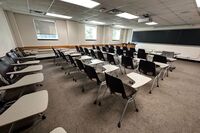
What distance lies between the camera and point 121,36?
11.1 meters

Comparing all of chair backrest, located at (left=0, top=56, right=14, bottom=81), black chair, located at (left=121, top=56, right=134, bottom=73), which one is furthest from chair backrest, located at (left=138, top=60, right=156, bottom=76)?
chair backrest, located at (left=0, top=56, right=14, bottom=81)

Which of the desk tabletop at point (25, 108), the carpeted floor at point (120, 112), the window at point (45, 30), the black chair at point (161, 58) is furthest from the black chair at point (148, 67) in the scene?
the window at point (45, 30)

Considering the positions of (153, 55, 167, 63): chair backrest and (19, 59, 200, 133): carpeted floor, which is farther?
(153, 55, 167, 63): chair backrest

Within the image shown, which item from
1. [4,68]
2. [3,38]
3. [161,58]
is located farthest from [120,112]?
[3,38]

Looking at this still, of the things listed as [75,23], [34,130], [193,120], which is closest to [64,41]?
[75,23]

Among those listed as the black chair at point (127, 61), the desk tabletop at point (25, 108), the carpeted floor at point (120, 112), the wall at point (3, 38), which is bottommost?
the carpeted floor at point (120, 112)

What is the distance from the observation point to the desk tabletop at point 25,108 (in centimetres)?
80

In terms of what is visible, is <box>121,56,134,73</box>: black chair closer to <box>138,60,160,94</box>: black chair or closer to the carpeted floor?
<box>138,60,160,94</box>: black chair

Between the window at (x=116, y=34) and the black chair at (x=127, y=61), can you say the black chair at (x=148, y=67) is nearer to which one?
the black chair at (x=127, y=61)

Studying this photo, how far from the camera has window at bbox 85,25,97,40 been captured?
8.05m

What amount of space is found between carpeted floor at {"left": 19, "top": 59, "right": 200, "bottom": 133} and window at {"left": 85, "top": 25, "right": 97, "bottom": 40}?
20.8 feet

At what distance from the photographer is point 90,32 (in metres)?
8.33

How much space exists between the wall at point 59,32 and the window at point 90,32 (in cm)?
34

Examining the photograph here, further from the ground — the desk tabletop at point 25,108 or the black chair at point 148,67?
the desk tabletop at point 25,108
